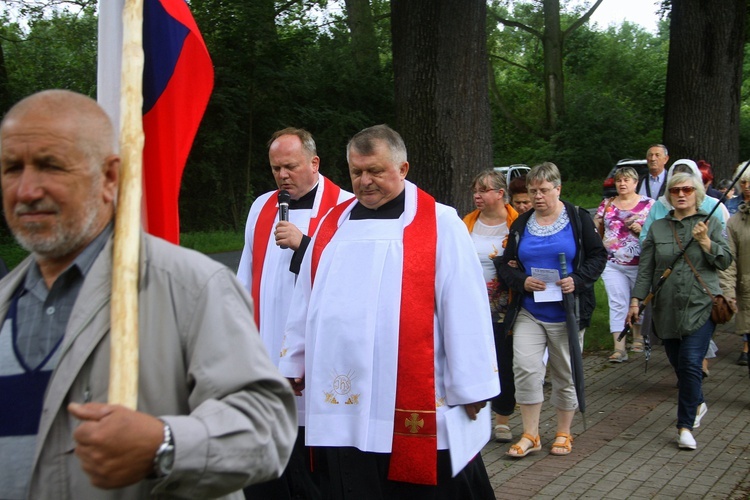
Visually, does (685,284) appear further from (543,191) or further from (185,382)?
(185,382)

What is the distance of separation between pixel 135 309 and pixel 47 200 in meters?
0.32

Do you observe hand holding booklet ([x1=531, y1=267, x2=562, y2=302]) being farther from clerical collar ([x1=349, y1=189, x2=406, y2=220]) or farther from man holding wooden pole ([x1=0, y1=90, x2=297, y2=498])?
man holding wooden pole ([x1=0, y1=90, x2=297, y2=498])

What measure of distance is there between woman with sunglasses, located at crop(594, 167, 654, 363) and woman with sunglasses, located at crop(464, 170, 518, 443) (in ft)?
7.81

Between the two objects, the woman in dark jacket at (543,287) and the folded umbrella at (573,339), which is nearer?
the folded umbrella at (573,339)

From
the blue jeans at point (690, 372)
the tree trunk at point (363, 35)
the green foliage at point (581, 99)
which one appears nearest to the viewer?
the blue jeans at point (690, 372)

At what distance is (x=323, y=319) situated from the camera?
176 inches

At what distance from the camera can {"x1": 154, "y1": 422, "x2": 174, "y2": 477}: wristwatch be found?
1.97 meters

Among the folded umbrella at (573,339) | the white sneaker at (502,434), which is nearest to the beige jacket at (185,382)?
the folded umbrella at (573,339)

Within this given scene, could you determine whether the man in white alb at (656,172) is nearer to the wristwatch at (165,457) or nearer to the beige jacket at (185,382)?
the beige jacket at (185,382)

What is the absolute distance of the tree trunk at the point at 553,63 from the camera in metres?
34.0

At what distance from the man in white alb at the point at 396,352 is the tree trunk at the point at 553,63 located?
30.7 metres

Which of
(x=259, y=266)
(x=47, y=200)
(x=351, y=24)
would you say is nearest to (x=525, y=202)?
(x=259, y=266)

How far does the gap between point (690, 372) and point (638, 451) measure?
68 centimetres

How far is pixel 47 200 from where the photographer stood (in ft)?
7.05
